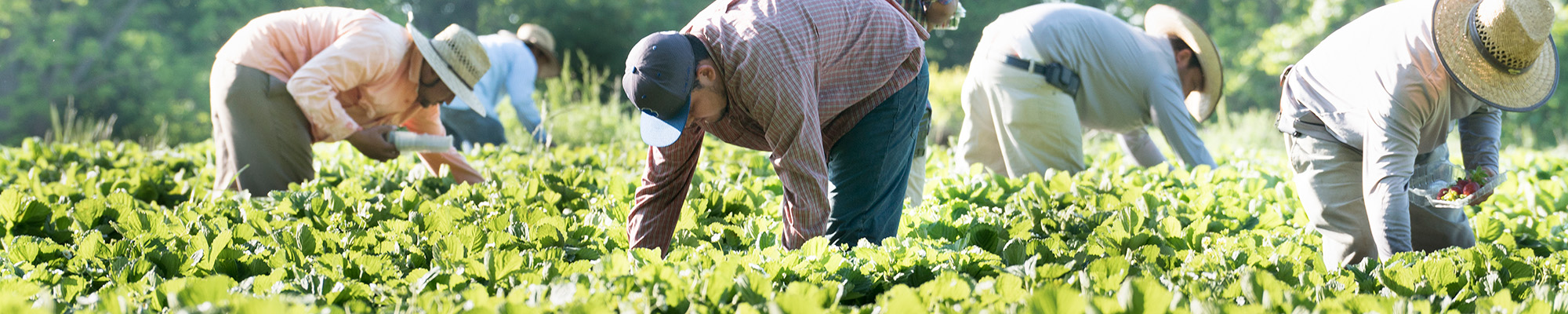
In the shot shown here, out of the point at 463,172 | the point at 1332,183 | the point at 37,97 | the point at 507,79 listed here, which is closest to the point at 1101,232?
the point at 1332,183

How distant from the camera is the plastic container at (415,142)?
15.9 ft

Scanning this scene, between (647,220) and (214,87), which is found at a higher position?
(647,220)

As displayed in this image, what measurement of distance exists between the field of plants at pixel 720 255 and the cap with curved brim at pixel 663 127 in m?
0.27

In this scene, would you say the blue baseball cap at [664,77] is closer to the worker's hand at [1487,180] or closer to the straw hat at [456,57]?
the worker's hand at [1487,180]

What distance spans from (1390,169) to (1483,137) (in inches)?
29.3

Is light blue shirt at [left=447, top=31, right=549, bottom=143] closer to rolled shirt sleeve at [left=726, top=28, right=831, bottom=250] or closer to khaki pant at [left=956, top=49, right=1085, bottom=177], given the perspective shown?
khaki pant at [left=956, top=49, right=1085, bottom=177]

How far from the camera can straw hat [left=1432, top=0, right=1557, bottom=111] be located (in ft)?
9.49

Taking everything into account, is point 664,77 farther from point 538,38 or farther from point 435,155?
point 538,38

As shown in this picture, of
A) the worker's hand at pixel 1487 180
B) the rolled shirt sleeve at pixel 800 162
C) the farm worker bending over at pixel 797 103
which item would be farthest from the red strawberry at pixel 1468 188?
the rolled shirt sleeve at pixel 800 162

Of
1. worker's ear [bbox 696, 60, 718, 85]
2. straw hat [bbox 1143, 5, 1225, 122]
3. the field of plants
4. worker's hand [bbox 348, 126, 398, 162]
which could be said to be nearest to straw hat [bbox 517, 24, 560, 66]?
→ worker's hand [bbox 348, 126, 398, 162]

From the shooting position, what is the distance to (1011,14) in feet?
19.1

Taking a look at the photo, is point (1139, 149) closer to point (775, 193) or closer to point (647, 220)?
point (775, 193)

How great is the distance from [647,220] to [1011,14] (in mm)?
3375

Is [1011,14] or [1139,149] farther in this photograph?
[1139,149]
